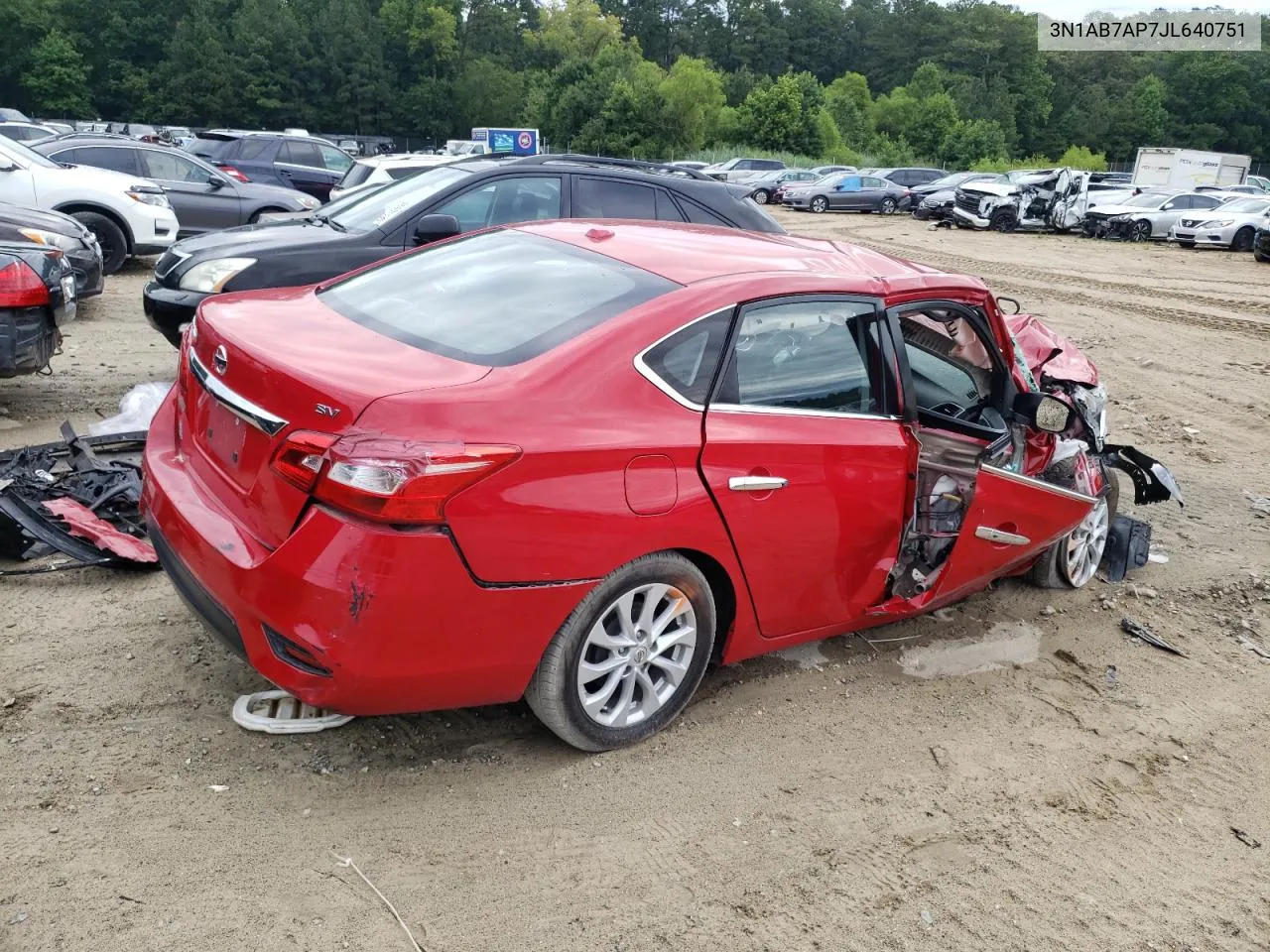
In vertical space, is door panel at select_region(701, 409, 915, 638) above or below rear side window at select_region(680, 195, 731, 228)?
below

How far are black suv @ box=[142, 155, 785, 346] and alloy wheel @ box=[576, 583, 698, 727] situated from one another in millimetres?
4156

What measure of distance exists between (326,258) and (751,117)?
191 feet

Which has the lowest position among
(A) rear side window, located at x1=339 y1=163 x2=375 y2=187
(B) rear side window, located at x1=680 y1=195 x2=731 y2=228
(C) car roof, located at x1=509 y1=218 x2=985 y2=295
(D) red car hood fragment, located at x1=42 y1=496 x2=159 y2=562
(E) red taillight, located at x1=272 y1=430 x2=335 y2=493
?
(D) red car hood fragment, located at x1=42 y1=496 x2=159 y2=562

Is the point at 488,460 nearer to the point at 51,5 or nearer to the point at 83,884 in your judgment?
the point at 83,884

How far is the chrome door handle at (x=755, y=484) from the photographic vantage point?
3.31 meters

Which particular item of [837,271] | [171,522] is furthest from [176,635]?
[837,271]

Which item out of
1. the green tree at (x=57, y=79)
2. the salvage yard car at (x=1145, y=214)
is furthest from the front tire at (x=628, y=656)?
the green tree at (x=57, y=79)

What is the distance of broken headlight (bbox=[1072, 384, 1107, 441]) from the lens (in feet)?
16.9

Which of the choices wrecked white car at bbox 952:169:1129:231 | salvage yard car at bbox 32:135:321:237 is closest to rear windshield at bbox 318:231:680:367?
salvage yard car at bbox 32:135:321:237

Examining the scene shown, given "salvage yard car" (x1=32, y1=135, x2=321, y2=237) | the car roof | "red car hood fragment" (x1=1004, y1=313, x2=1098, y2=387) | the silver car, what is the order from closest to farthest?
the car roof → "red car hood fragment" (x1=1004, y1=313, x2=1098, y2=387) → "salvage yard car" (x1=32, y1=135, x2=321, y2=237) → the silver car

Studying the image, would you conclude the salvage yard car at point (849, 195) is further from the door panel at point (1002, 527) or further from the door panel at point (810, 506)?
the door panel at point (810, 506)

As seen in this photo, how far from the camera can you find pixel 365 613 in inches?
109

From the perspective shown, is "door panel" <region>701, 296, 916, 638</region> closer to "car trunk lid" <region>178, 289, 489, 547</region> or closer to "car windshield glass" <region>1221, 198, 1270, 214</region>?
"car trunk lid" <region>178, 289, 489, 547</region>

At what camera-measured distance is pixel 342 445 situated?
9.09ft
